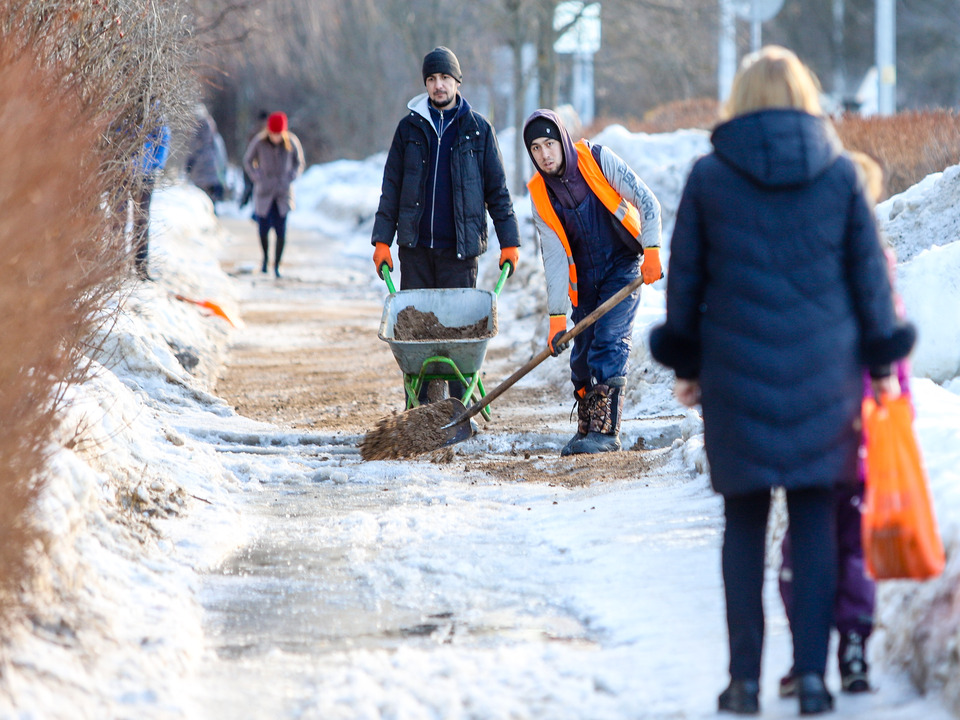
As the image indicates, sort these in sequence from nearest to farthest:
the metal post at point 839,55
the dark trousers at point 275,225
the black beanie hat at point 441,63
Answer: the black beanie hat at point 441,63, the dark trousers at point 275,225, the metal post at point 839,55

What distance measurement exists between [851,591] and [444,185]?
4.05 meters

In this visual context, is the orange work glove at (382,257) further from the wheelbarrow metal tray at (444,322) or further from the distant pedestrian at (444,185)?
the wheelbarrow metal tray at (444,322)

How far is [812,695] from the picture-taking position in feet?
9.14

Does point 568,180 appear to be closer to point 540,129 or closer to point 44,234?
point 540,129

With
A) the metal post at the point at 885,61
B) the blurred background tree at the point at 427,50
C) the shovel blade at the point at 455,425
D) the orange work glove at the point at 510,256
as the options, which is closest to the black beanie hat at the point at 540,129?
the orange work glove at the point at 510,256

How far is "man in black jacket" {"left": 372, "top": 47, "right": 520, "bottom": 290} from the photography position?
6438 millimetres

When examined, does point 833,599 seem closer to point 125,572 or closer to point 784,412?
point 784,412

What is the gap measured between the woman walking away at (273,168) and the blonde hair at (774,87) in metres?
11.2

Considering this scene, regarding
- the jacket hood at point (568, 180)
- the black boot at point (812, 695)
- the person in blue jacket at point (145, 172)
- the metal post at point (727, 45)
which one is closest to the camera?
the black boot at point (812, 695)

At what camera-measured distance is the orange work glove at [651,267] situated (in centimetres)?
553

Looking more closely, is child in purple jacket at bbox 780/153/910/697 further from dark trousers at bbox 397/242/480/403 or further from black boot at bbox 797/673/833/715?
dark trousers at bbox 397/242/480/403

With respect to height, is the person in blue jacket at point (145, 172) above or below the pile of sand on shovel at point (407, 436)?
above

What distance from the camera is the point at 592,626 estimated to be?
367 centimetres

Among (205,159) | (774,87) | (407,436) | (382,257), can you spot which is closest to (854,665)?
(774,87)
